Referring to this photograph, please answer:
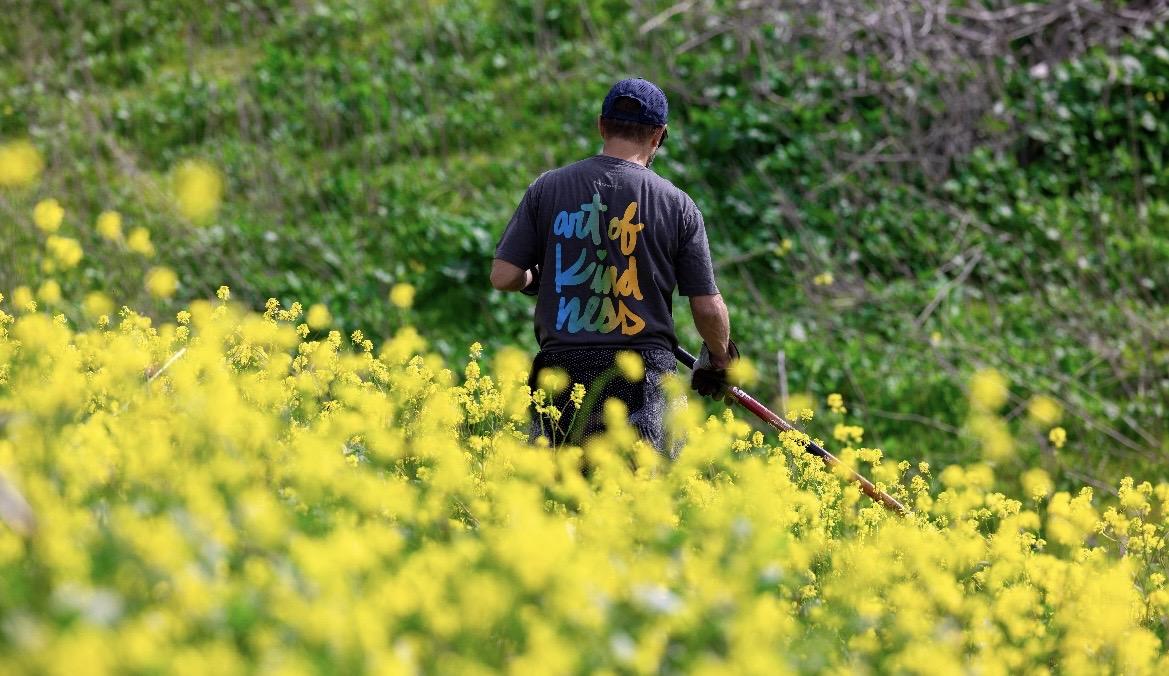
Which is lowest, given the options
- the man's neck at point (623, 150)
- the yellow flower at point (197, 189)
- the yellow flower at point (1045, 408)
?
the yellow flower at point (1045, 408)

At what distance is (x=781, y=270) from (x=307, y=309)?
2.77 meters

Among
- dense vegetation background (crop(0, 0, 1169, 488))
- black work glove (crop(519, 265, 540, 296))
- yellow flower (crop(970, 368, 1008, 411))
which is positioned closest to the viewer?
black work glove (crop(519, 265, 540, 296))

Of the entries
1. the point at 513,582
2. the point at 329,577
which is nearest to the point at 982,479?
the point at 513,582

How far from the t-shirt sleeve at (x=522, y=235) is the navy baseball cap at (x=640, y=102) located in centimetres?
33

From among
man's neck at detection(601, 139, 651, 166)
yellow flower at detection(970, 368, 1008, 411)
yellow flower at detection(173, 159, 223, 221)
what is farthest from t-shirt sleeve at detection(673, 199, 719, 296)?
yellow flower at detection(970, 368, 1008, 411)

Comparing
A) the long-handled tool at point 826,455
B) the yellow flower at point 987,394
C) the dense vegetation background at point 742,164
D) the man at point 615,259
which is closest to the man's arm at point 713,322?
the man at point 615,259

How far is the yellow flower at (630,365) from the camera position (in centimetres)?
377

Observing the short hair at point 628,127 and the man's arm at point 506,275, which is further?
the man's arm at point 506,275

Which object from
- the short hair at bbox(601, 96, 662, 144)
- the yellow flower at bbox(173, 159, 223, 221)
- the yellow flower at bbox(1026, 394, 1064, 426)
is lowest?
the yellow flower at bbox(1026, 394, 1064, 426)

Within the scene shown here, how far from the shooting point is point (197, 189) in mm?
3709

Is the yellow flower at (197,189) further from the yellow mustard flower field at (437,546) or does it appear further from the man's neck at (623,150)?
the man's neck at (623,150)

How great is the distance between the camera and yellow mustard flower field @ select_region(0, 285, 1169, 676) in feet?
7.11

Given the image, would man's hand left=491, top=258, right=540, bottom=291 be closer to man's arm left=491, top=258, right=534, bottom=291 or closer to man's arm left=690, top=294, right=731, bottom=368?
man's arm left=491, top=258, right=534, bottom=291

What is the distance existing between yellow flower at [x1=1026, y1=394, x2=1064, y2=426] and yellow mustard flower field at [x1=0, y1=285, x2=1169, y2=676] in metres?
1.23
